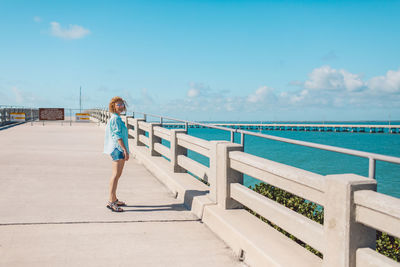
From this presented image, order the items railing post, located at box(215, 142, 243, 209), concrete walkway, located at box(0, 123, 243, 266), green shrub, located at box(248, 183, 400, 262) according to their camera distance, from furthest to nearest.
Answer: green shrub, located at box(248, 183, 400, 262), railing post, located at box(215, 142, 243, 209), concrete walkway, located at box(0, 123, 243, 266)

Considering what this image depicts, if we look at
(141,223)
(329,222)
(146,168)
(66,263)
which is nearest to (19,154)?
(146,168)

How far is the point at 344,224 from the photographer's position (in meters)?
3.25

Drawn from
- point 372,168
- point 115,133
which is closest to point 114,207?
point 115,133

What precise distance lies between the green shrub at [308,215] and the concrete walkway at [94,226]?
6.07ft

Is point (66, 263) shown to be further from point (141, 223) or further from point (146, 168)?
point (146, 168)

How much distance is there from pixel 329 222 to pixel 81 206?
4643 millimetres

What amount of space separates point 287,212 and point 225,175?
1.59 metres

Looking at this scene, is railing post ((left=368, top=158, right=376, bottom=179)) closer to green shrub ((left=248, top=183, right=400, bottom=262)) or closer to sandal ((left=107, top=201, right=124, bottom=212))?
green shrub ((left=248, top=183, right=400, bottom=262))

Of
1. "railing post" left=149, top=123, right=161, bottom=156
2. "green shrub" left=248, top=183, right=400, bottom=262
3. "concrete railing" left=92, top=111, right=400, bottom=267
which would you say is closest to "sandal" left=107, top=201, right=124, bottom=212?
"concrete railing" left=92, top=111, right=400, bottom=267

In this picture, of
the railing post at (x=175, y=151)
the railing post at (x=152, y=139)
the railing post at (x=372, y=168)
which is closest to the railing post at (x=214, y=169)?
the railing post at (x=175, y=151)

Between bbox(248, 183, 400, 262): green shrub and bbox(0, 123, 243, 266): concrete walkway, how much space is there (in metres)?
1.85

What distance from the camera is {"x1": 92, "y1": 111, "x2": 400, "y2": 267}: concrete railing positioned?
3.16 meters

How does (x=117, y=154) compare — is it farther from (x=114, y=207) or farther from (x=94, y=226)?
(x=94, y=226)

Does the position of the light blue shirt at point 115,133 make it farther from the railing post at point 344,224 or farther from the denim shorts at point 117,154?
the railing post at point 344,224
